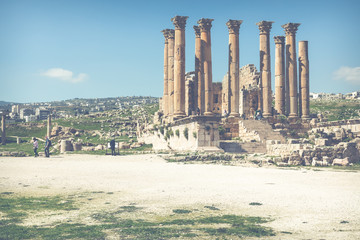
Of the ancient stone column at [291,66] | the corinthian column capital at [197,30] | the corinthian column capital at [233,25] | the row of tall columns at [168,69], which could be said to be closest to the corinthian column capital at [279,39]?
the ancient stone column at [291,66]

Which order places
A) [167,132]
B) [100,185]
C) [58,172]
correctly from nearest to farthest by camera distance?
[100,185] → [58,172] → [167,132]

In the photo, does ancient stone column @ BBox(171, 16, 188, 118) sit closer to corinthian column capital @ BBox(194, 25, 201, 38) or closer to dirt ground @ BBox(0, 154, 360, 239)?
corinthian column capital @ BBox(194, 25, 201, 38)

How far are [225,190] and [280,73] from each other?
2764 cm

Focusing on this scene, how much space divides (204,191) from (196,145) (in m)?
14.9

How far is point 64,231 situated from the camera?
841 cm

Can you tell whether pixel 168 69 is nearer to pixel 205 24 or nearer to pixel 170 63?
pixel 170 63

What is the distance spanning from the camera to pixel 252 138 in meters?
32.6

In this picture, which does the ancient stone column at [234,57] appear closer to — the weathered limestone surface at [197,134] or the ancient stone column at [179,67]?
the ancient stone column at [179,67]

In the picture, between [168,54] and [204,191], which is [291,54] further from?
[204,191]

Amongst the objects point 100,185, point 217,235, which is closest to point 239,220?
point 217,235

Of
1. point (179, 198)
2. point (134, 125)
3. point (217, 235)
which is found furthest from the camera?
point (134, 125)

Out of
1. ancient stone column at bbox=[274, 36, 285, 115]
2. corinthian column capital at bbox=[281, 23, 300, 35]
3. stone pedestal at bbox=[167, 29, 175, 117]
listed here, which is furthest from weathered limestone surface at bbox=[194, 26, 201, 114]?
corinthian column capital at bbox=[281, 23, 300, 35]

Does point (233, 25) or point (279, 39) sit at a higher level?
point (233, 25)

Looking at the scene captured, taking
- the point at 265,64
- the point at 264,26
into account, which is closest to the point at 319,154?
the point at 265,64
